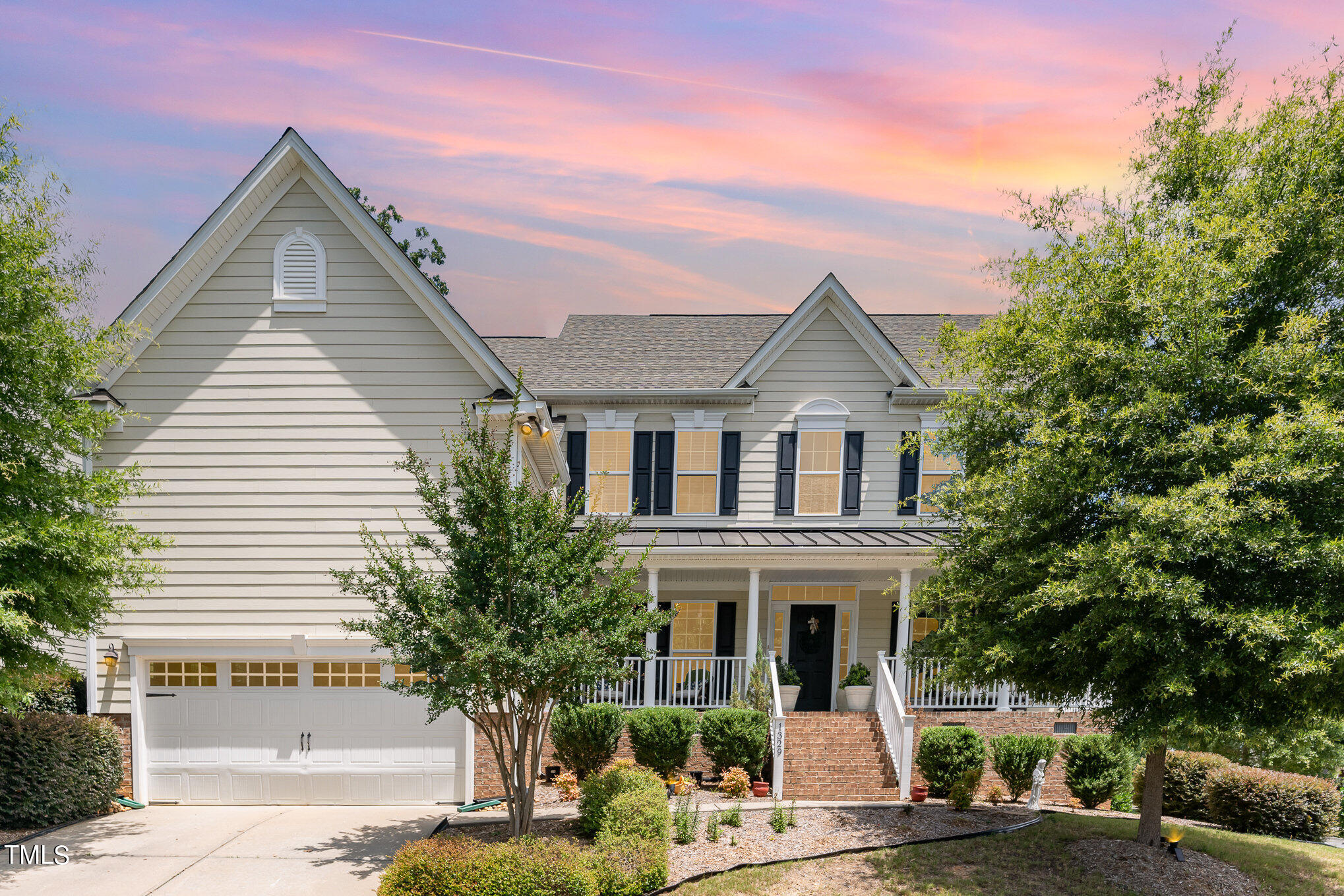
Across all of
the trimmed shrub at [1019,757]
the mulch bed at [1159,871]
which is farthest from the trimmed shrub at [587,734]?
the mulch bed at [1159,871]

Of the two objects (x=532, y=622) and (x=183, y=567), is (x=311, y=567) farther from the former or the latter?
(x=532, y=622)

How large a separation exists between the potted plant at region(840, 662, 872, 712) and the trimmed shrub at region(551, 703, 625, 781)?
4897mm

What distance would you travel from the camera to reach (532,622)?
31.6ft

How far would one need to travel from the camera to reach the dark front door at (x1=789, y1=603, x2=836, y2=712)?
18047mm

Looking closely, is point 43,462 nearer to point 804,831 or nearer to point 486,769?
point 486,769

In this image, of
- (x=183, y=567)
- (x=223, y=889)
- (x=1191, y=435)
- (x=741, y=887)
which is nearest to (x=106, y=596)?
(x=183, y=567)

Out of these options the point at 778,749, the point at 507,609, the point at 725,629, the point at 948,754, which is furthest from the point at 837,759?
the point at 507,609

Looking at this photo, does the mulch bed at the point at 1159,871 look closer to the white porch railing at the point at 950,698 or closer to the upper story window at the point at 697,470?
the white porch railing at the point at 950,698

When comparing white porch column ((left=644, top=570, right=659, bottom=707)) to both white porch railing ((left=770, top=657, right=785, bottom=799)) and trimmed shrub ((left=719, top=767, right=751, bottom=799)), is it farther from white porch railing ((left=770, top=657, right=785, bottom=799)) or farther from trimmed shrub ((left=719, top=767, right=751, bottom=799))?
white porch railing ((left=770, top=657, right=785, bottom=799))

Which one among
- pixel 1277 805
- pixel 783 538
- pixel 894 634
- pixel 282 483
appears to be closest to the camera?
pixel 282 483

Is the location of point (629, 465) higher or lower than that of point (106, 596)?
higher

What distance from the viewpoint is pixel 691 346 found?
20.1 metres

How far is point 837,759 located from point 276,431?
33.7ft

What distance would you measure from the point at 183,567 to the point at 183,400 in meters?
Result: 2.51
